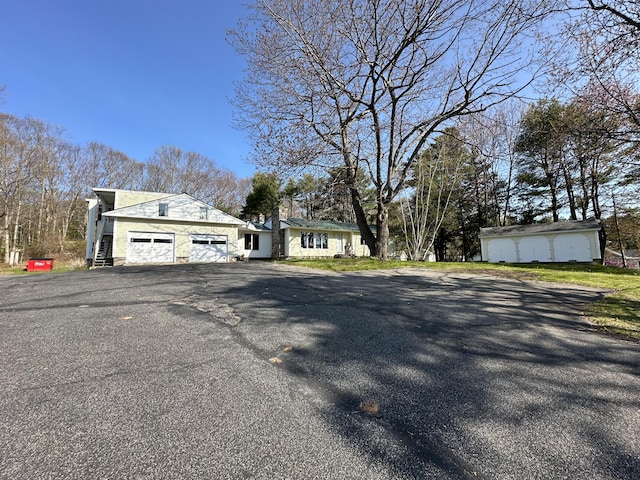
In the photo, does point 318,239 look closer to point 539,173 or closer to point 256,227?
point 256,227

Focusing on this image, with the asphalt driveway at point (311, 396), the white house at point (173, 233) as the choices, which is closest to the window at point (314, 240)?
the white house at point (173, 233)

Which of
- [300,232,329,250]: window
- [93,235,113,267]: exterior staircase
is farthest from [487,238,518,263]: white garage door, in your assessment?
[93,235,113,267]: exterior staircase

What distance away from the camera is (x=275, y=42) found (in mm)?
9898

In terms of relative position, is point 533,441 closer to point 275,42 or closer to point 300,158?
point 300,158

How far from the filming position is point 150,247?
1719 centimetres

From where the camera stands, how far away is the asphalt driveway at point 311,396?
4.77 ft

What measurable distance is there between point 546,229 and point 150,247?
2747 cm

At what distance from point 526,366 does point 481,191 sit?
29459mm

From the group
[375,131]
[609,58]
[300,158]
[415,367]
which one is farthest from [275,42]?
[415,367]

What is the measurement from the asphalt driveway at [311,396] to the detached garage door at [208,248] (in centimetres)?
1478

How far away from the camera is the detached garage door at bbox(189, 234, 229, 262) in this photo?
18.5 m

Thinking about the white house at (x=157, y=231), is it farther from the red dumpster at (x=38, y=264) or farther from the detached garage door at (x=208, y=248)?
the red dumpster at (x=38, y=264)

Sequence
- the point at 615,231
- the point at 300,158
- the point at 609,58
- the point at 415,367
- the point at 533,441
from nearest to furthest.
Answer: the point at 533,441 → the point at 415,367 → the point at 609,58 → the point at 300,158 → the point at 615,231

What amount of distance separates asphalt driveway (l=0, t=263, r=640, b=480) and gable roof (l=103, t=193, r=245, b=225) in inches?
563
